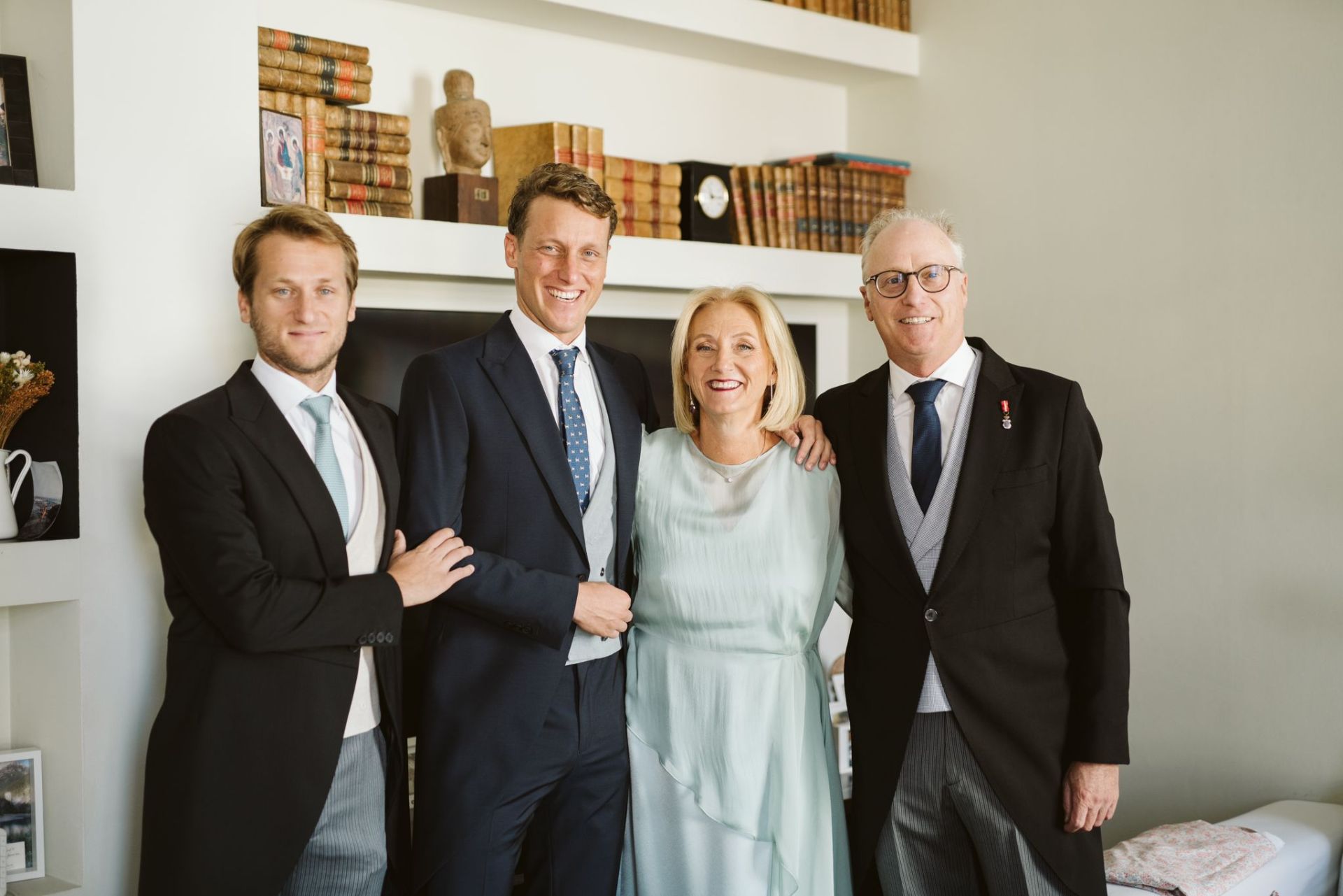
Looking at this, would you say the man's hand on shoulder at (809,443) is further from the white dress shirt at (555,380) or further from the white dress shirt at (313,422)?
the white dress shirt at (313,422)

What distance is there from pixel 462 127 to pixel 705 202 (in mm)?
848

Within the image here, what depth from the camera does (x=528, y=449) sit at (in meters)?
2.28

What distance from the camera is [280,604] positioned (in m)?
1.96

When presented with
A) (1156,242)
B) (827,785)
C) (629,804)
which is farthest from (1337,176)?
(629,804)

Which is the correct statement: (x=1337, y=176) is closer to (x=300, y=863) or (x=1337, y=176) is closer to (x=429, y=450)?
(x=429, y=450)

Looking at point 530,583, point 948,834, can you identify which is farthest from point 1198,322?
point 530,583

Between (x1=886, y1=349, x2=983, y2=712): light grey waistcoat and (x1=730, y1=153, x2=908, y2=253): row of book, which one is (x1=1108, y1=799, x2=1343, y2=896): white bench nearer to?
(x1=886, y1=349, x2=983, y2=712): light grey waistcoat

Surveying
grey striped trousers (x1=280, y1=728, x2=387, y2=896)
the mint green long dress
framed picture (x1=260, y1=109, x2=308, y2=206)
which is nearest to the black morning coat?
the mint green long dress

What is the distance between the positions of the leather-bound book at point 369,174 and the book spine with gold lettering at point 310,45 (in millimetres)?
253

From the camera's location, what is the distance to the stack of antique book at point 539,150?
11.3 ft

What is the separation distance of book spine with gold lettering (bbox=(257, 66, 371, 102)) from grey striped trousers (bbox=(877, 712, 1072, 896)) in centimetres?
197

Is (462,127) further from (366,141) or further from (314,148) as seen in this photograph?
(314,148)

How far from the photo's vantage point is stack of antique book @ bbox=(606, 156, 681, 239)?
3.68 metres

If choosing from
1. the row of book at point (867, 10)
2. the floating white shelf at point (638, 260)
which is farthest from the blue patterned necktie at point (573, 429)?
the row of book at point (867, 10)
